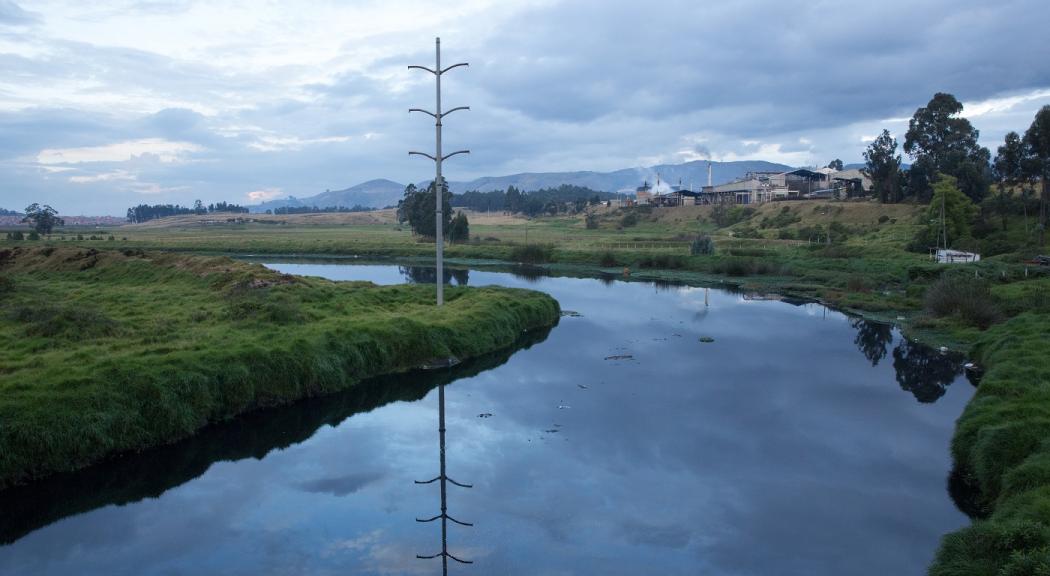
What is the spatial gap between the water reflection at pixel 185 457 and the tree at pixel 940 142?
7179cm

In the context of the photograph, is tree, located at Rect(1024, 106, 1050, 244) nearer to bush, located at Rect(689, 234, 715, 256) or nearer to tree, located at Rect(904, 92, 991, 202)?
tree, located at Rect(904, 92, 991, 202)

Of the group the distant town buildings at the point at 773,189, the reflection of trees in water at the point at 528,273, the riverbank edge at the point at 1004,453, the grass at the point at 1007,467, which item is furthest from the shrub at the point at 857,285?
the distant town buildings at the point at 773,189

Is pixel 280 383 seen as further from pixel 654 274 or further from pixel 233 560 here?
pixel 654 274

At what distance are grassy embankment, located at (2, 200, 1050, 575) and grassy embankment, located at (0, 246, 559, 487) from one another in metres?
15.8

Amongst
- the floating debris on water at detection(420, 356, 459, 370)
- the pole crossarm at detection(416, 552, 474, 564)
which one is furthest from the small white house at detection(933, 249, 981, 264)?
the pole crossarm at detection(416, 552, 474, 564)

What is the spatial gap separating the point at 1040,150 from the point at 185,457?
6653 centimetres

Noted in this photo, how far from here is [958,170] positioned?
236 feet

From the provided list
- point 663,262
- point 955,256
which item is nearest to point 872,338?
point 955,256

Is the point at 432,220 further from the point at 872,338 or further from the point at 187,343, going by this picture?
the point at 187,343

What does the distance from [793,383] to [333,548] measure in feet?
55.2

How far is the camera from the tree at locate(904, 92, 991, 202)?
76.1m

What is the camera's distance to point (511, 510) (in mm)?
14227

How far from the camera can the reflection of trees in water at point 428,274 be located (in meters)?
55.0

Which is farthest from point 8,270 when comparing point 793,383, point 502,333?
point 793,383
